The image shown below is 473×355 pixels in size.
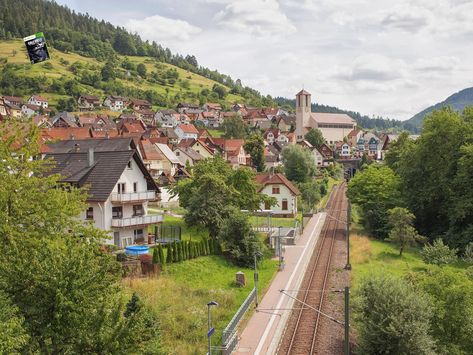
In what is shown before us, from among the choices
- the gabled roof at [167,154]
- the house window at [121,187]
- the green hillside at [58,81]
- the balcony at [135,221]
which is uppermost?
the green hillside at [58,81]

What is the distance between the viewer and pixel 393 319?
2245 centimetres

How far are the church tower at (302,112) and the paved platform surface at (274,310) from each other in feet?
380

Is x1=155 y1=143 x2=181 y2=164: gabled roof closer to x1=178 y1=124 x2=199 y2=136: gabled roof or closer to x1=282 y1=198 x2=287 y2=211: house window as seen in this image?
x1=282 y1=198 x2=287 y2=211: house window

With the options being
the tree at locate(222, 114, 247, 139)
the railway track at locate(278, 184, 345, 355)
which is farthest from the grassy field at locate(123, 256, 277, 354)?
the tree at locate(222, 114, 247, 139)

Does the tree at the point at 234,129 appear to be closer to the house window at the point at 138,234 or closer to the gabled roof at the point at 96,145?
the gabled roof at the point at 96,145

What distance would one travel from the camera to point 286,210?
65.9 m

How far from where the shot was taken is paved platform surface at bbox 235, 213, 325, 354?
25.1 metres

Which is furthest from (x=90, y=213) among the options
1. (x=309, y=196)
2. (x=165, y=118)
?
(x=165, y=118)

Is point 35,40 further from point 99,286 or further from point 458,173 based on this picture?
point 458,173

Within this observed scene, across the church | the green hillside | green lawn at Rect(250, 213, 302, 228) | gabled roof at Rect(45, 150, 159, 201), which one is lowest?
green lawn at Rect(250, 213, 302, 228)

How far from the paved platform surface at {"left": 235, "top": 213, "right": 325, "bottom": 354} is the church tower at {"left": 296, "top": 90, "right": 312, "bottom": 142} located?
4558 inches

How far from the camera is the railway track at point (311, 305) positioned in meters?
25.5

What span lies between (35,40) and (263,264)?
89.5 feet

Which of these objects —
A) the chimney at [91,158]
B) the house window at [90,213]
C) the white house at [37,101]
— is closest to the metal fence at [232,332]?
the house window at [90,213]
